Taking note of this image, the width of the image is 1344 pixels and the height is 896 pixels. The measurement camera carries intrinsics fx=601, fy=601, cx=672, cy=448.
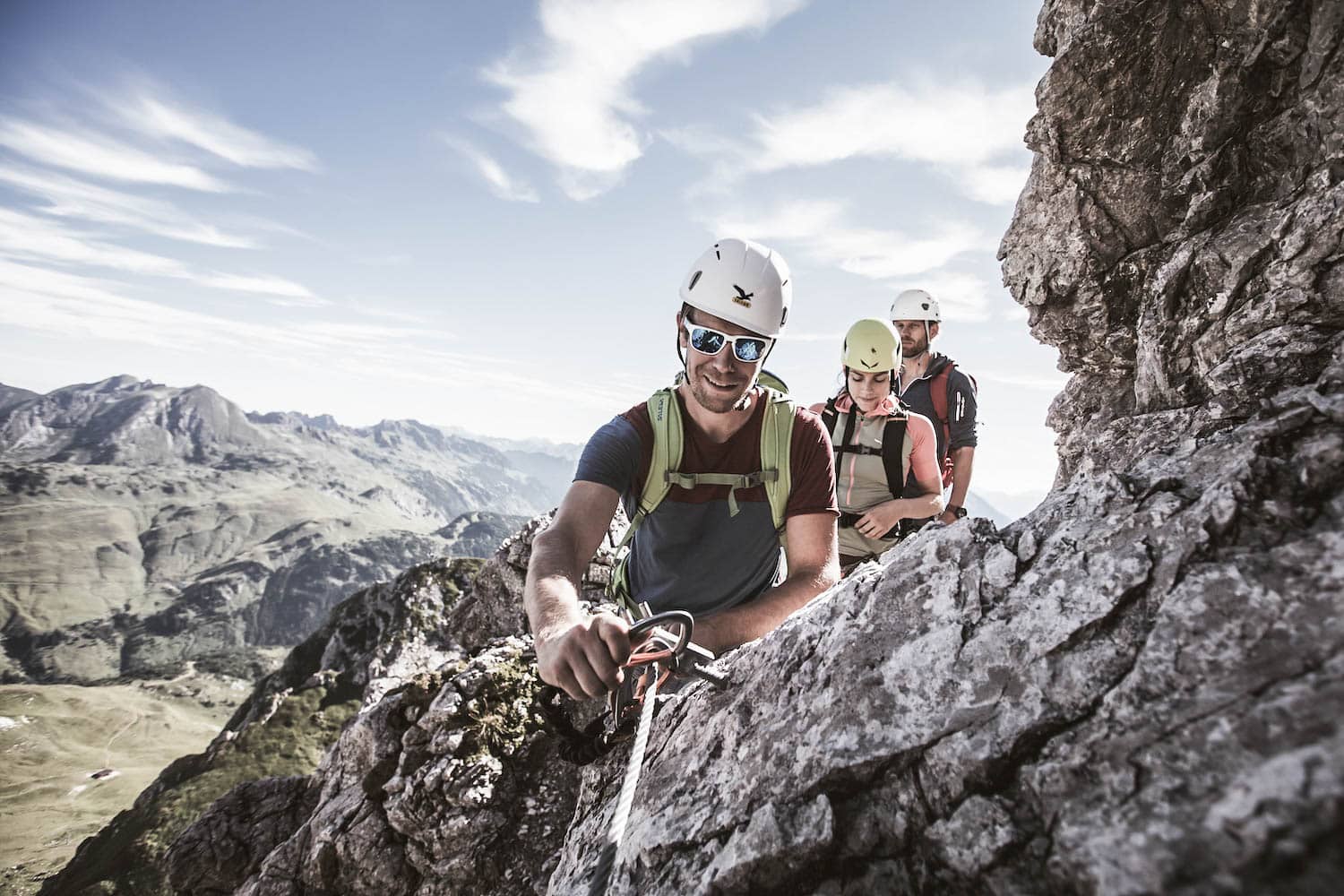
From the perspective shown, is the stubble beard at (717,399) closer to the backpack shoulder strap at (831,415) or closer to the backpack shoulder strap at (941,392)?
the backpack shoulder strap at (831,415)

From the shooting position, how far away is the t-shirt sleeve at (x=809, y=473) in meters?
6.75

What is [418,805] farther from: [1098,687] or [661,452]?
[1098,687]

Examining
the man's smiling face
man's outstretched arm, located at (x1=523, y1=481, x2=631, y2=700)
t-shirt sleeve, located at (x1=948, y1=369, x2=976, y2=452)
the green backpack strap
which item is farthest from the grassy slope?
t-shirt sleeve, located at (x1=948, y1=369, x2=976, y2=452)

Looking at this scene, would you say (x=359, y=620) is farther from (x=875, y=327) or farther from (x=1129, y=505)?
(x=1129, y=505)

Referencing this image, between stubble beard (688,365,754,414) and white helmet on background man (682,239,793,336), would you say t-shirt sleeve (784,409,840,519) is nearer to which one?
stubble beard (688,365,754,414)

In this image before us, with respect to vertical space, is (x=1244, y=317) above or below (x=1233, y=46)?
below

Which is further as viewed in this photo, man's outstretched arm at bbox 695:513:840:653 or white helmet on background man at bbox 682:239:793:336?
white helmet on background man at bbox 682:239:793:336

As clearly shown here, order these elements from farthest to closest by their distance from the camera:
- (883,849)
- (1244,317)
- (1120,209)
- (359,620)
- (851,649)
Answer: (359,620)
(1120,209)
(1244,317)
(851,649)
(883,849)

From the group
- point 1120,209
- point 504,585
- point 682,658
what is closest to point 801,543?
point 682,658

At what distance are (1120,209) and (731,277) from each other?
7.73m

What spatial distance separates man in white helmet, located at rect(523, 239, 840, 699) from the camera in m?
6.44

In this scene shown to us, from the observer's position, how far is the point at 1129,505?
13.5 ft

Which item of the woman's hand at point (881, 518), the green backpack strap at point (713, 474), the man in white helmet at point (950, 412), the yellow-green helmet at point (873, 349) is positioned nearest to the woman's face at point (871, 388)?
the yellow-green helmet at point (873, 349)

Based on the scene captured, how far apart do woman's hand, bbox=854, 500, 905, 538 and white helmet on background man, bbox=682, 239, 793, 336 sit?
390 cm
